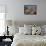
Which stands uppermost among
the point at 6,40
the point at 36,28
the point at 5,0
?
the point at 5,0

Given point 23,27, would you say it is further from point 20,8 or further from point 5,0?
point 5,0

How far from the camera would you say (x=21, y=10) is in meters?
5.08

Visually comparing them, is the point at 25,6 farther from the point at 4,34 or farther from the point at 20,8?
the point at 4,34

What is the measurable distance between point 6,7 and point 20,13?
24.5 inches

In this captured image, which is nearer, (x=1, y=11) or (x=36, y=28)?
(x=36, y=28)

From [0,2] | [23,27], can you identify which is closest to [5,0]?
[0,2]

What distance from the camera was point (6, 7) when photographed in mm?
5031

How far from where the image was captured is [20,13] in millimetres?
5066

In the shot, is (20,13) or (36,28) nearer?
(36,28)

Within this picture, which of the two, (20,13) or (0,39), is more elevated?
(20,13)

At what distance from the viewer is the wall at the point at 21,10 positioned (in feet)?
16.5

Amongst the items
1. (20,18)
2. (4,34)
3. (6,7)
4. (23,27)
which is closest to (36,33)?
(23,27)

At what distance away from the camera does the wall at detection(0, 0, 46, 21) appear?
16.5ft

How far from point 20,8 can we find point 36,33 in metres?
1.26
